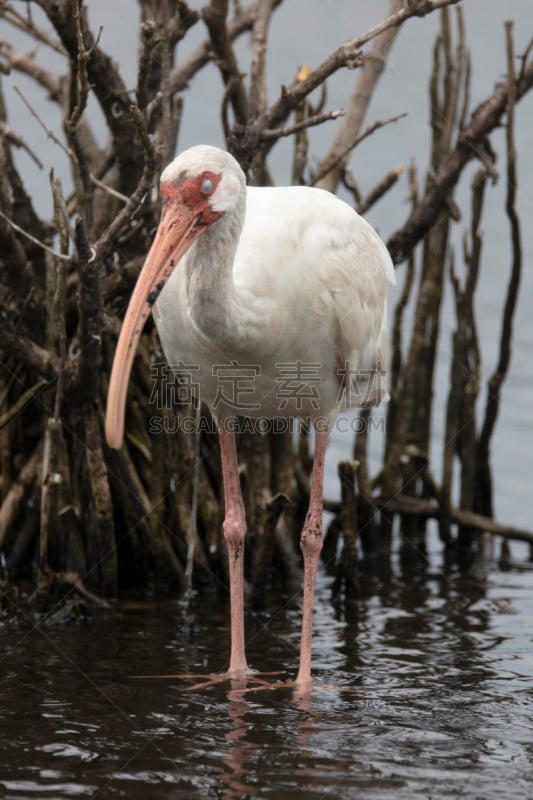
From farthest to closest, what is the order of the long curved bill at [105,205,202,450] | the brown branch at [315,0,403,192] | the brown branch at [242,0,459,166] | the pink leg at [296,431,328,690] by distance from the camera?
the brown branch at [315,0,403,192] → the brown branch at [242,0,459,166] → the pink leg at [296,431,328,690] → the long curved bill at [105,205,202,450]

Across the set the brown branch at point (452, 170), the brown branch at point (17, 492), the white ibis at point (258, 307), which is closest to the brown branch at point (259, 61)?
the brown branch at point (452, 170)

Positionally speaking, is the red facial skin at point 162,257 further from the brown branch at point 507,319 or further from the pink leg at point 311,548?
the brown branch at point 507,319

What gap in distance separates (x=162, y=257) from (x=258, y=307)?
802mm

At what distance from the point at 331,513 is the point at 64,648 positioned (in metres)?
4.17

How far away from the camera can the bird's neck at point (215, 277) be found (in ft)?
20.2

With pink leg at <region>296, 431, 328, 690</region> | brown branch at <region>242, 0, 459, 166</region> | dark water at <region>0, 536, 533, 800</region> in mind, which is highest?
brown branch at <region>242, 0, 459, 166</region>

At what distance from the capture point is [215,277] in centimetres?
619

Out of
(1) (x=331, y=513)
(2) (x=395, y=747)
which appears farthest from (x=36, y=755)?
(1) (x=331, y=513)

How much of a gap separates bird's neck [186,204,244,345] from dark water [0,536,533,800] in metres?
1.87

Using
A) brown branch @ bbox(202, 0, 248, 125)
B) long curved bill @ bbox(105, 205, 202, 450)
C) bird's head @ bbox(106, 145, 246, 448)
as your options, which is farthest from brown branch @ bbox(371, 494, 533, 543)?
long curved bill @ bbox(105, 205, 202, 450)

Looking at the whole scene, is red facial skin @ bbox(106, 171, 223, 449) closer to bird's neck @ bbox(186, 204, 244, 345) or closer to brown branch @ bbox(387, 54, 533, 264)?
bird's neck @ bbox(186, 204, 244, 345)

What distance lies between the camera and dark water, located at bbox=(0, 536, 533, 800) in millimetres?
5145

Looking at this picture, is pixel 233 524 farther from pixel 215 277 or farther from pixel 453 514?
pixel 453 514

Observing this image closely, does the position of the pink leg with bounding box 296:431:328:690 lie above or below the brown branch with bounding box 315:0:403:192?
below
